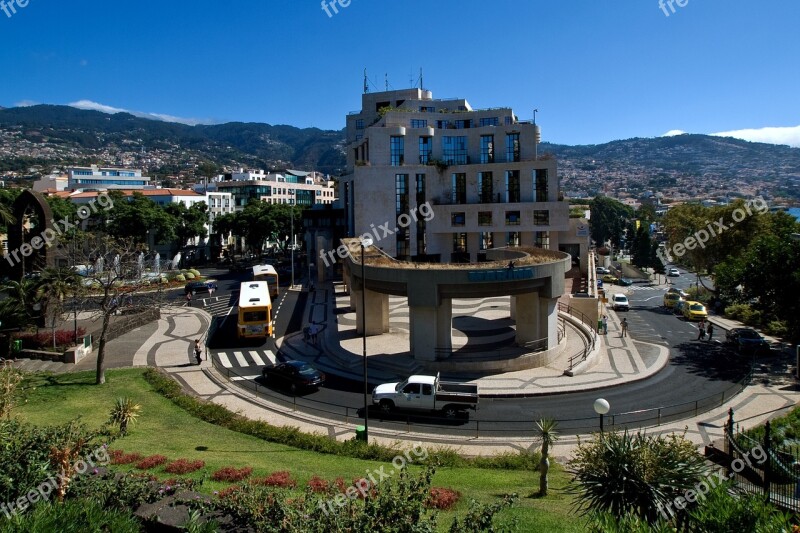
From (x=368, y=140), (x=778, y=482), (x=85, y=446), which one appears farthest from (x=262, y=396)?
(x=368, y=140)

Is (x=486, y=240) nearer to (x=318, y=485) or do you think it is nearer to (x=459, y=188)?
(x=459, y=188)

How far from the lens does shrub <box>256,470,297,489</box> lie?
1389cm

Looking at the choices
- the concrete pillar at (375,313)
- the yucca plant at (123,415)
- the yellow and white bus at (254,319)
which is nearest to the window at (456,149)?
the concrete pillar at (375,313)

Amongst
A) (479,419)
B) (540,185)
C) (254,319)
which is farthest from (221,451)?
(540,185)

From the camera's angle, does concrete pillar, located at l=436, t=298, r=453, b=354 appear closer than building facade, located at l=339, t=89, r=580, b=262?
Yes

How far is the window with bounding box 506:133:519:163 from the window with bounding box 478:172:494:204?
373 centimetres

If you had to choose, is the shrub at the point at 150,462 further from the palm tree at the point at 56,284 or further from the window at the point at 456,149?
the window at the point at 456,149

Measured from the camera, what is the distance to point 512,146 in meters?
64.1

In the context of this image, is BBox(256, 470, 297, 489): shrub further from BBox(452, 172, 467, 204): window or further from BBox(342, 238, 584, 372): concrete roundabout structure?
BBox(452, 172, 467, 204): window

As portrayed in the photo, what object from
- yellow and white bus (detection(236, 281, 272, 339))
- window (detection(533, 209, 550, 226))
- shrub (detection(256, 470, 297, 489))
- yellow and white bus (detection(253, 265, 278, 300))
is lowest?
shrub (detection(256, 470, 297, 489))

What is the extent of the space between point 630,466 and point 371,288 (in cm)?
2261

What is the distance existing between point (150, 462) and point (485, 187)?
5399 cm

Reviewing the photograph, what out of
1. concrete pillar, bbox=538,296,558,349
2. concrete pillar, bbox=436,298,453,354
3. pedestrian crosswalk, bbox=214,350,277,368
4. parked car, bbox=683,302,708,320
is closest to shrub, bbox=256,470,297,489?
concrete pillar, bbox=436,298,453,354

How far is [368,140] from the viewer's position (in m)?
64.2
